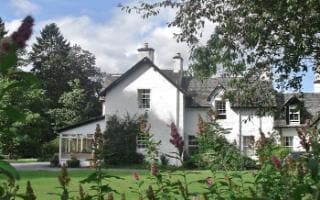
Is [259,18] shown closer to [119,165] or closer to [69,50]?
[119,165]

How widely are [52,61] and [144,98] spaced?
38351 mm

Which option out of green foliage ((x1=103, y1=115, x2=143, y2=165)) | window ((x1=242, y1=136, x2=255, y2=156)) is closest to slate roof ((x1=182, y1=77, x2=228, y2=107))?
window ((x1=242, y1=136, x2=255, y2=156))

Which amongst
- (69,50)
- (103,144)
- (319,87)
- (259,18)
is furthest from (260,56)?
(69,50)

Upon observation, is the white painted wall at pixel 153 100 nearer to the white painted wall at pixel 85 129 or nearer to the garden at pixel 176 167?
the white painted wall at pixel 85 129

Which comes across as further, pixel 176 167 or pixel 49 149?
pixel 49 149

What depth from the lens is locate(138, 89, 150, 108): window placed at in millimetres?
38688

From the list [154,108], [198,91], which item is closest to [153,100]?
[154,108]

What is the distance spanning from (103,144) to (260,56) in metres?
8.09

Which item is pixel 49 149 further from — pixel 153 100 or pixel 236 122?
pixel 236 122

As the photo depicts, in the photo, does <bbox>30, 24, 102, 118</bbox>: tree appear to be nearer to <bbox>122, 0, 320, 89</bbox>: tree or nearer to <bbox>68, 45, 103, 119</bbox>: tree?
<bbox>68, 45, 103, 119</bbox>: tree

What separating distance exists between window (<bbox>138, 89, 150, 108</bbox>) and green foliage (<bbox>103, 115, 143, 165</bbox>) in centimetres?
162

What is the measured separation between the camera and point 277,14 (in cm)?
896

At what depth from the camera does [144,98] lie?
38.8 m

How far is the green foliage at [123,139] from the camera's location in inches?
1422
